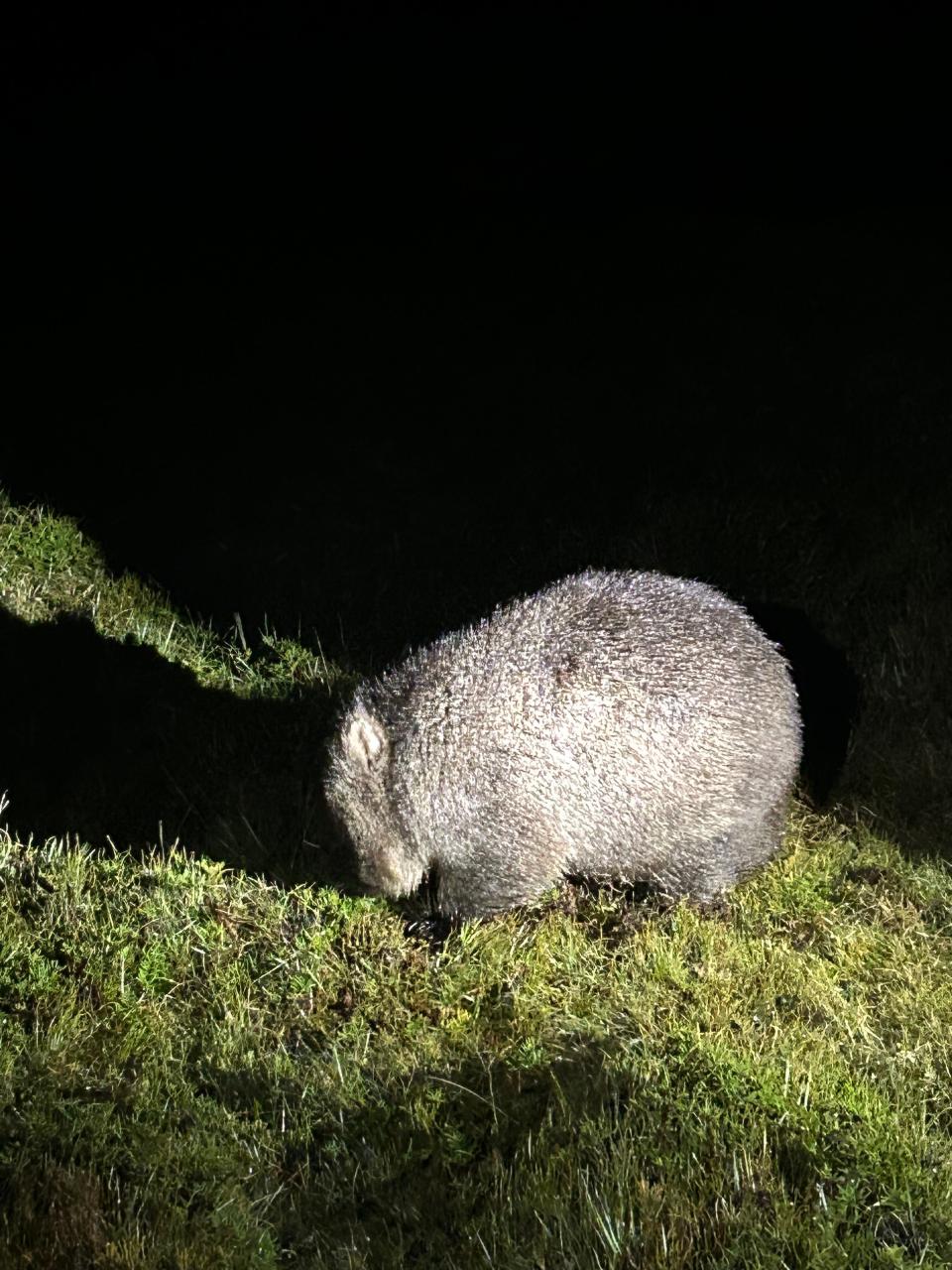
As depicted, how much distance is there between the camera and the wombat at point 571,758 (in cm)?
410

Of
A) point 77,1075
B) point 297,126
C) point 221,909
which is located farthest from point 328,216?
point 77,1075

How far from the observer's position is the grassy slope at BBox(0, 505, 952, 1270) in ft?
10.5

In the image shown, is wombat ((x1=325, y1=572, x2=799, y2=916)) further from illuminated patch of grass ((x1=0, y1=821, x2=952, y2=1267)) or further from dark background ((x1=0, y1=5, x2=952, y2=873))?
dark background ((x1=0, y1=5, x2=952, y2=873))

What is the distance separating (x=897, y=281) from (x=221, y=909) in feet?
19.1

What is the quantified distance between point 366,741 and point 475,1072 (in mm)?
1134

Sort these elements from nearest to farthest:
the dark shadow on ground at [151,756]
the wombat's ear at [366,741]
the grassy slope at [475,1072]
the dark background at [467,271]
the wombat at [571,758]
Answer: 1. the grassy slope at [475,1072]
2. the wombat at [571,758]
3. the wombat's ear at [366,741]
4. the dark shadow on ground at [151,756]
5. the dark background at [467,271]

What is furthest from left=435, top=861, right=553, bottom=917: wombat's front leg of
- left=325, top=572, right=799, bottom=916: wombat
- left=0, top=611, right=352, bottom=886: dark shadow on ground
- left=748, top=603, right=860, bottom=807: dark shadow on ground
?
left=748, top=603, right=860, bottom=807: dark shadow on ground

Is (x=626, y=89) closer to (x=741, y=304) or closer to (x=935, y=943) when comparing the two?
(x=741, y=304)

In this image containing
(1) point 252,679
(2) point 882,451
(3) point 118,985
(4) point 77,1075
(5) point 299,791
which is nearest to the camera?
(4) point 77,1075

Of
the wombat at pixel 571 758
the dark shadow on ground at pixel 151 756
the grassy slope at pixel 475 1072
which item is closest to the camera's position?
the grassy slope at pixel 475 1072

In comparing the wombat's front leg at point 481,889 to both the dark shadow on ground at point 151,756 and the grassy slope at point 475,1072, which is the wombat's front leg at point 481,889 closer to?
the grassy slope at point 475,1072

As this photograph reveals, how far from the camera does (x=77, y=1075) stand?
373 centimetres

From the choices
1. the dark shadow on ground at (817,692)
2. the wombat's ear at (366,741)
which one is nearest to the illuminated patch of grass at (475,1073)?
the dark shadow on ground at (817,692)

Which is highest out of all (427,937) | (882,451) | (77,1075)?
(882,451)
